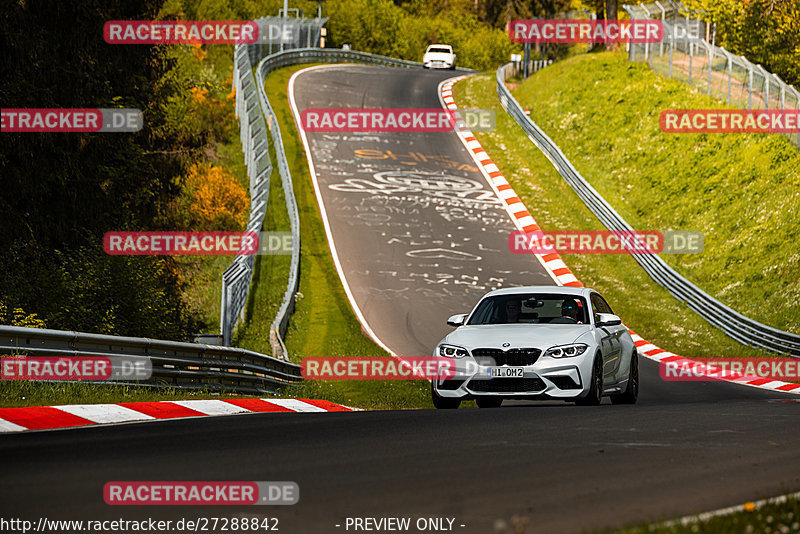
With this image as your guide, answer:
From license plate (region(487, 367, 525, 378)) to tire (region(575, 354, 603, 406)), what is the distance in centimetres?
83

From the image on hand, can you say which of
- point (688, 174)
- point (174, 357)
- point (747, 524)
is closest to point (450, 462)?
point (747, 524)

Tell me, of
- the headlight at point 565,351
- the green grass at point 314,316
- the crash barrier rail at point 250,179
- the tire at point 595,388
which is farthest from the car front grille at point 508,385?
the crash barrier rail at point 250,179

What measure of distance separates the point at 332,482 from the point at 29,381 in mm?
5842

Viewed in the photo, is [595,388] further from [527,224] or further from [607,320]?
[527,224]

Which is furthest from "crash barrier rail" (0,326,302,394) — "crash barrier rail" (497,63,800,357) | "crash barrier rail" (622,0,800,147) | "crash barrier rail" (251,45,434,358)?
"crash barrier rail" (622,0,800,147)

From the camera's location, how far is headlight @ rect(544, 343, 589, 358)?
12500mm

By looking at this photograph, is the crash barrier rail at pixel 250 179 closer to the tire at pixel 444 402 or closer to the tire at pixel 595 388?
the tire at pixel 444 402

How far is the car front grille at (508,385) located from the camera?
1247 centimetres

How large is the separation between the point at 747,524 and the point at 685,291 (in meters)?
24.3

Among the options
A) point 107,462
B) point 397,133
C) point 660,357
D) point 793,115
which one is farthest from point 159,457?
point 397,133

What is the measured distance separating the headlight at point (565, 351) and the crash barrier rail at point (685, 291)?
43.6 ft

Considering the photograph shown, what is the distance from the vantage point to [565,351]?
12.5m

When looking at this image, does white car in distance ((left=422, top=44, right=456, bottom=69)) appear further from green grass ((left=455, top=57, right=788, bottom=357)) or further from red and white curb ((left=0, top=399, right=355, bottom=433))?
red and white curb ((left=0, top=399, right=355, bottom=433))

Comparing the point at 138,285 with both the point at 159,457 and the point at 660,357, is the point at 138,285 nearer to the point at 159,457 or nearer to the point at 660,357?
the point at 660,357
